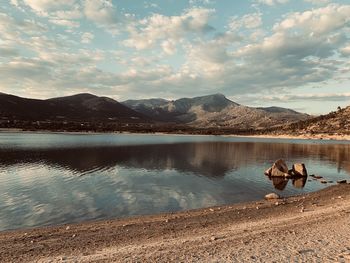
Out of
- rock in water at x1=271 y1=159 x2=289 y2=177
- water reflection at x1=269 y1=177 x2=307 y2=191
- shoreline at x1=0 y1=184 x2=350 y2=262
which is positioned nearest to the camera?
shoreline at x1=0 y1=184 x2=350 y2=262

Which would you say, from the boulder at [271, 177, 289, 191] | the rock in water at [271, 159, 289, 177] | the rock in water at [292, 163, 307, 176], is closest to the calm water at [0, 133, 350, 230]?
the boulder at [271, 177, 289, 191]

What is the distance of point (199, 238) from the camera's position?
19.7 m

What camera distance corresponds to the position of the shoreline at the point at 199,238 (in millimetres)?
16344

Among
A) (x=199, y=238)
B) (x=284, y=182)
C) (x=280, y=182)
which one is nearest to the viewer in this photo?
(x=199, y=238)

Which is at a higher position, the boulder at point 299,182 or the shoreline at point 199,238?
the shoreline at point 199,238

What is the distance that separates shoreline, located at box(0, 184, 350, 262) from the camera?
53.6ft

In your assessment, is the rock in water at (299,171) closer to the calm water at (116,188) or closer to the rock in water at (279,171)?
the rock in water at (279,171)

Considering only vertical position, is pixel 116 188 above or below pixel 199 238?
below

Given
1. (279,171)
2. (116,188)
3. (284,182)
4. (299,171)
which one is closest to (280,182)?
(284,182)

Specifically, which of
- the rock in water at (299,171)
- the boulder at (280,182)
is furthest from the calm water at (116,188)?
the rock in water at (299,171)

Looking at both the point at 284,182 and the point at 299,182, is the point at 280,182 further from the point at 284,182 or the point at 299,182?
the point at 299,182

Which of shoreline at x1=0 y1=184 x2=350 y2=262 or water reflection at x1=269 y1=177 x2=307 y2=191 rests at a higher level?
shoreline at x1=0 y1=184 x2=350 y2=262

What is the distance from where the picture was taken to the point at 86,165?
58.7 metres

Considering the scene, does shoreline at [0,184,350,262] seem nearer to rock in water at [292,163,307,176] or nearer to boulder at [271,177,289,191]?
boulder at [271,177,289,191]
